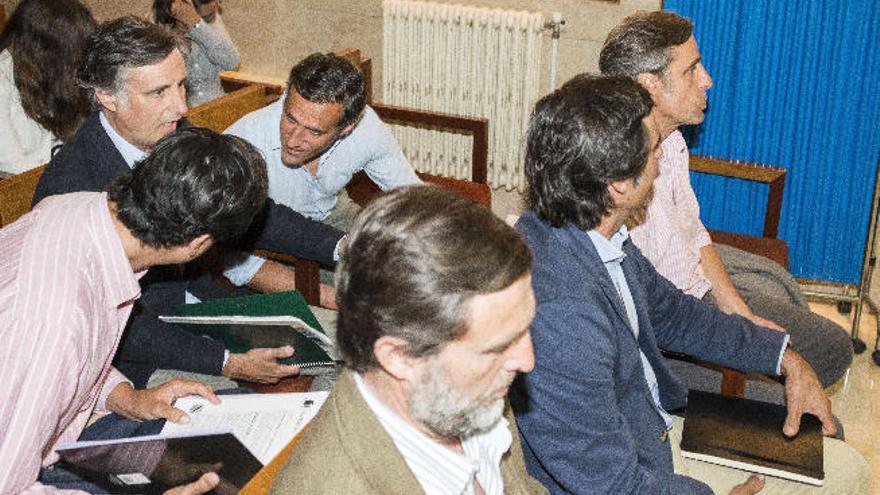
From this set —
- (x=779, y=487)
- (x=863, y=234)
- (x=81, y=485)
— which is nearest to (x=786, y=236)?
(x=863, y=234)

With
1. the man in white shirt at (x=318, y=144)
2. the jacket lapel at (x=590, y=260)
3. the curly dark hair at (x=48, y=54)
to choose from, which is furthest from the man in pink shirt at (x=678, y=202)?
the curly dark hair at (x=48, y=54)

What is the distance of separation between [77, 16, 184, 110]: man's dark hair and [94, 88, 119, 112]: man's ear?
1 centimetres

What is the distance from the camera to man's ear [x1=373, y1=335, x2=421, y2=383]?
52.2 inches

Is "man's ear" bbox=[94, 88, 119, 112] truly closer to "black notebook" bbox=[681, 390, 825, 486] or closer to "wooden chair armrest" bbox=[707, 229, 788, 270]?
"black notebook" bbox=[681, 390, 825, 486]

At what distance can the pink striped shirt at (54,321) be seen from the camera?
5.23 feet

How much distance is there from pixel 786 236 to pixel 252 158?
2885 millimetres

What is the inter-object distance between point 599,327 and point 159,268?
3.96 ft

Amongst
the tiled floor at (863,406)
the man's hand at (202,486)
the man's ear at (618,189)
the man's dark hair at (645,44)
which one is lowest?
the tiled floor at (863,406)

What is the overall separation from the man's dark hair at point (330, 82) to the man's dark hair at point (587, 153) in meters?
1.05

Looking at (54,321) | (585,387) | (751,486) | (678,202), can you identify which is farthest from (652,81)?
(54,321)

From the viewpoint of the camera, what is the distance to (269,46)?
5.19 m

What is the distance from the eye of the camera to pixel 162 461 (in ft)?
5.44

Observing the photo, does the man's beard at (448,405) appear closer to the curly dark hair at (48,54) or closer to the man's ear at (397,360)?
the man's ear at (397,360)

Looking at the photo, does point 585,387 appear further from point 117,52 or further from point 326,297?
point 117,52
